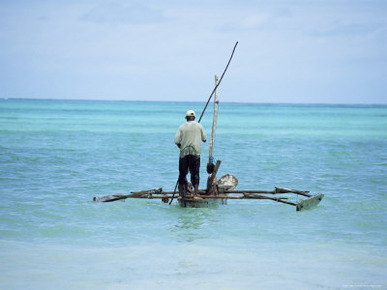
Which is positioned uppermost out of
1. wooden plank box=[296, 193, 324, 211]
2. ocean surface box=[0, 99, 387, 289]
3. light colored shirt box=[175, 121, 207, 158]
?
light colored shirt box=[175, 121, 207, 158]

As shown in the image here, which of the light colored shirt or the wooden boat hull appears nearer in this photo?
the light colored shirt

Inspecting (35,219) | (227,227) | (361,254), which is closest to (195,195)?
(227,227)

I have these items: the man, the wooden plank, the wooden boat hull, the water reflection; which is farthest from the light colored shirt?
the wooden plank

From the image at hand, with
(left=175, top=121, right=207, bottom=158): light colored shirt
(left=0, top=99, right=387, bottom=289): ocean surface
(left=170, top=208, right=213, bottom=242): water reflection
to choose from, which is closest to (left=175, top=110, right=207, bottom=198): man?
(left=175, top=121, right=207, bottom=158): light colored shirt

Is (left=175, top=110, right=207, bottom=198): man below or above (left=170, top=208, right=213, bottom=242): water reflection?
above

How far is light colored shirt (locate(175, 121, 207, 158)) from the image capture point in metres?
10.5

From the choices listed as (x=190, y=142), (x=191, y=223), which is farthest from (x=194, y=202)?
(x=190, y=142)

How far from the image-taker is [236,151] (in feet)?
91.0

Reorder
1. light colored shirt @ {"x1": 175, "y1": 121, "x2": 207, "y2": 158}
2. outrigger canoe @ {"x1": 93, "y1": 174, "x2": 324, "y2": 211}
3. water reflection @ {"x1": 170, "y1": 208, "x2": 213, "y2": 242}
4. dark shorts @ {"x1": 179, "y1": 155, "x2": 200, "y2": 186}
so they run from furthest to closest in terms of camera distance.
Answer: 1. outrigger canoe @ {"x1": 93, "y1": 174, "x2": 324, "y2": 211}
2. dark shorts @ {"x1": 179, "y1": 155, "x2": 200, "y2": 186}
3. light colored shirt @ {"x1": 175, "y1": 121, "x2": 207, "y2": 158}
4. water reflection @ {"x1": 170, "y1": 208, "x2": 213, "y2": 242}

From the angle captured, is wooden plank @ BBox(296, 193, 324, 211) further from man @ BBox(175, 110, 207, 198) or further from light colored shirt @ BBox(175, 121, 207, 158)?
light colored shirt @ BBox(175, 121, 207, 158)

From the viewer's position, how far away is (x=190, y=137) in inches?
412

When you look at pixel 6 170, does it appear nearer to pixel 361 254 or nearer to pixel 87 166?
pixel 87 166

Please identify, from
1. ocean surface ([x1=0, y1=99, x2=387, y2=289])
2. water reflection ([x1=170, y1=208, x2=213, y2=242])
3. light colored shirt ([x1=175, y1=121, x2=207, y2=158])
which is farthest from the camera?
light colored shirt ([x1=175, y1=121, x2=207, y2=158])

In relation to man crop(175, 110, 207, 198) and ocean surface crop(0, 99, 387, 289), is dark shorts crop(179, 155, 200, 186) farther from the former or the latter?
ocean surface crop(0, 99, 387, 289)
